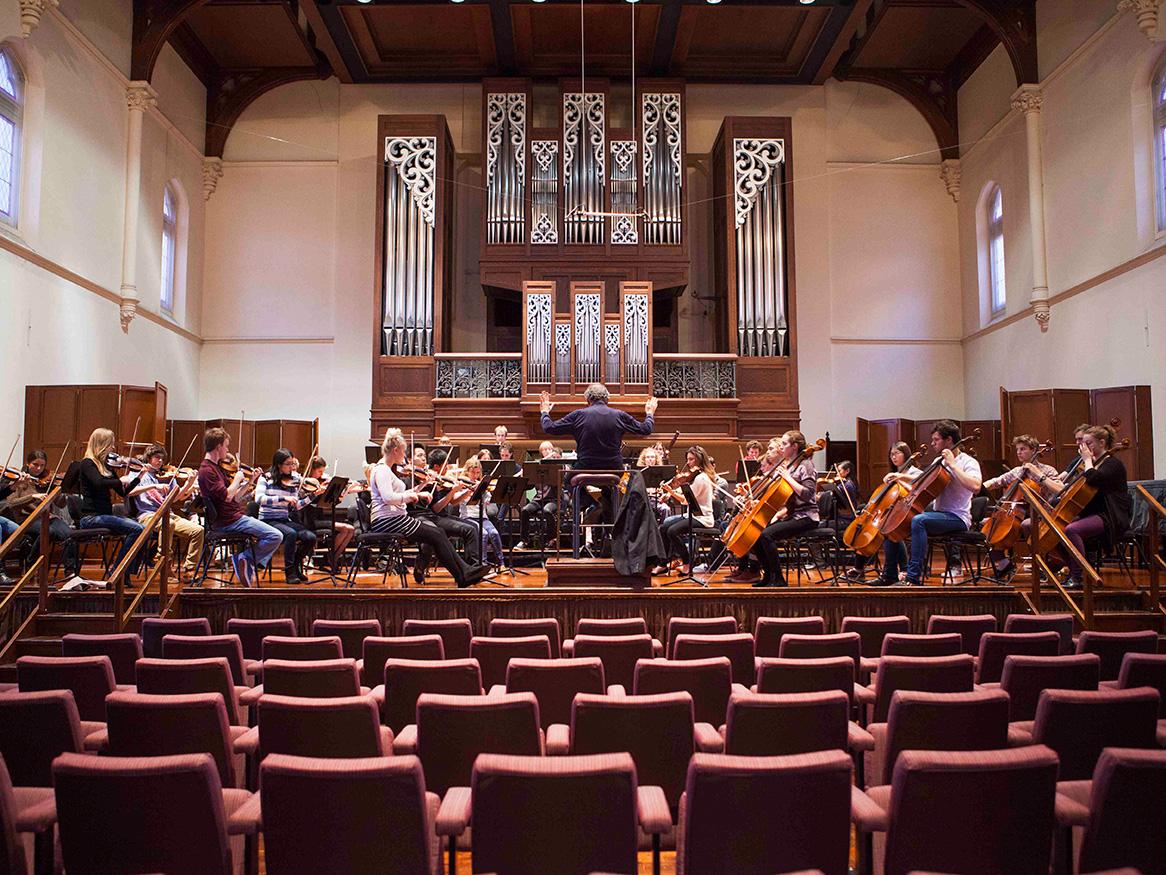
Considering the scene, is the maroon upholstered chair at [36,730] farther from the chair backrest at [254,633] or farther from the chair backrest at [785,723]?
the chair backrest at [785,723]

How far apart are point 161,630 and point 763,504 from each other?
4.15m

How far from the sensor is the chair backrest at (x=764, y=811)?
2029 millimetres

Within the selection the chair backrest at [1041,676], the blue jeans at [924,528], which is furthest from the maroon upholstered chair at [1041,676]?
the blue jeans at [924,528]

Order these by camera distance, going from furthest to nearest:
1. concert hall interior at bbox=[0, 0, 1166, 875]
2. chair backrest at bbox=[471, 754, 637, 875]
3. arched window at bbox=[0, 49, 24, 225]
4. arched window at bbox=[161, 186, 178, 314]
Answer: arched window at bbox=[161, 186, 178, 314], arched window at bbox=[0, 49, 24, 225], concert hall interior at bbox=[0, 0, 1166, 875], chair backrest at bbox=[471, 754, 637, 875]

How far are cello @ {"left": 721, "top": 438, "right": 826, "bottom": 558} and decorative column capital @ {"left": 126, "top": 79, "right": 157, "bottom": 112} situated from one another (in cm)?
949

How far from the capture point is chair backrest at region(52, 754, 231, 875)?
2066mm

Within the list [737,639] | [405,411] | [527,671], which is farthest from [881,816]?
[405,411]

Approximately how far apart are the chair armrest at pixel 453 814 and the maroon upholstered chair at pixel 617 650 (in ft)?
4.97

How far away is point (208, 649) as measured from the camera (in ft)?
13.6

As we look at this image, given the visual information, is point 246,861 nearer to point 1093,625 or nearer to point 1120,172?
point 1093,625

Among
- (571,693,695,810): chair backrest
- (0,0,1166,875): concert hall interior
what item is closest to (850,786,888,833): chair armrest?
(0,0,1166,875): concert hall interior

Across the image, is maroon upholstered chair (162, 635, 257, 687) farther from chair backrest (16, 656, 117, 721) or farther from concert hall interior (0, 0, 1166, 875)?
chair backrest (16, 656, 117, 721)

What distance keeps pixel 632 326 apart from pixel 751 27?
15.4 ft

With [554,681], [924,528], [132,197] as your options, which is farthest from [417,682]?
[132,197]
